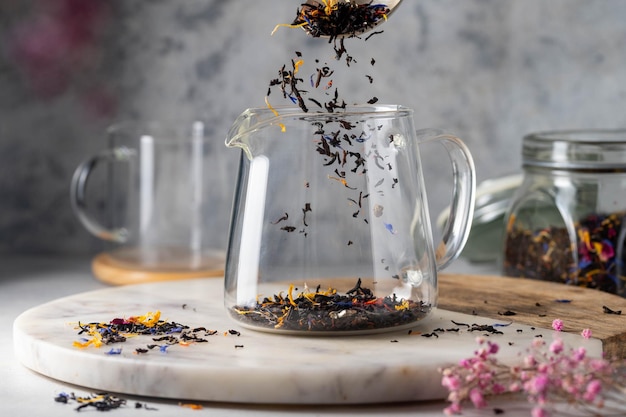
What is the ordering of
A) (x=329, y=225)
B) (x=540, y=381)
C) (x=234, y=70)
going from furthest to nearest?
1. (x=234, y=70)
2. (x=329, y=225)
3. (x=540, y=381)

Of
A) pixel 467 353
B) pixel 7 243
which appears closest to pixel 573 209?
pixel 467 353

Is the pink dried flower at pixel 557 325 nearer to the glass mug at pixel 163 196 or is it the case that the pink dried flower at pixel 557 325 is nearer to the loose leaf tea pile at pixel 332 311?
the loose leaf tea pile at pixel 332 311

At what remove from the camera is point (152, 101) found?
1824mm

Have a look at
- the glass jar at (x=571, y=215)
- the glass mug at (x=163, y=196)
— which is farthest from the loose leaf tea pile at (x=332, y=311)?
the glass mug at (x=163, y=196)

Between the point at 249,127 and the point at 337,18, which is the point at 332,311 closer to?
the point at 249,127

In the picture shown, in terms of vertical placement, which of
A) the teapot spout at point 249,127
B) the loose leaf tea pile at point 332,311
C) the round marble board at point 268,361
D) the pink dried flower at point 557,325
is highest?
the teapot spout at point 249,127

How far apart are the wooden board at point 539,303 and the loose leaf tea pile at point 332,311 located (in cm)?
16

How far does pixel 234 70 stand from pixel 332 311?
3.01 feet

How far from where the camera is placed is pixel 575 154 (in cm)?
135

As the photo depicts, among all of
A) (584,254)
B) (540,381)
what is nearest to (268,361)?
(540,381)

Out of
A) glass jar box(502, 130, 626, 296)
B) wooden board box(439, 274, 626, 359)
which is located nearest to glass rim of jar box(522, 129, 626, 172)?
glass jar box(502, 130, 626, 296)

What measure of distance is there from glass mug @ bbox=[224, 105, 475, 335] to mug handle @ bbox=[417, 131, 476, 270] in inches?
2.2

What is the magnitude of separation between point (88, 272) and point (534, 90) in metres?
0.90

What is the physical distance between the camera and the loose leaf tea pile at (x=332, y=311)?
38.9 inches
